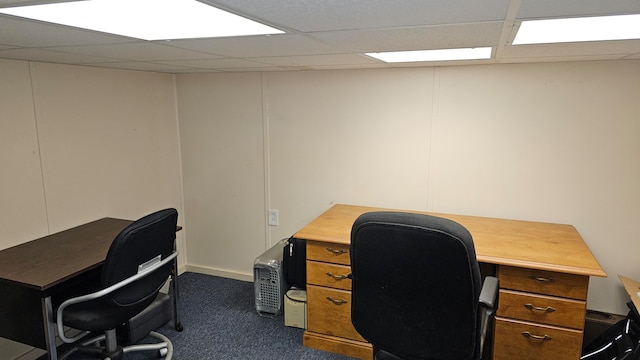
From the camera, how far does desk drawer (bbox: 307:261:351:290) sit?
252 centimetres

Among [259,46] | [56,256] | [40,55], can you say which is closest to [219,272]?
[56,256]

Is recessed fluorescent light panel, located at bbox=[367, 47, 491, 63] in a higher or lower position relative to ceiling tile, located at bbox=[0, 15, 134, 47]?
higher

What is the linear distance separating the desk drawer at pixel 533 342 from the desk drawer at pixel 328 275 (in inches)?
34.4

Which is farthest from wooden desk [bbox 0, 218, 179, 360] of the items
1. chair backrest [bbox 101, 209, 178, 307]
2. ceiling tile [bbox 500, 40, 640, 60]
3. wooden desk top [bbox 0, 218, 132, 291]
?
ceiling tile [bbox 500, 40, 640, 60]

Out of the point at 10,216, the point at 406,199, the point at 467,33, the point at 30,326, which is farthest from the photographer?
the point at 406,199

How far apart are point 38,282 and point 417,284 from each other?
1703 millimetres

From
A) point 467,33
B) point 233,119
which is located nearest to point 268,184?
point 233,119

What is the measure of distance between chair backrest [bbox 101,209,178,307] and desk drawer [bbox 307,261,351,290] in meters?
0.86

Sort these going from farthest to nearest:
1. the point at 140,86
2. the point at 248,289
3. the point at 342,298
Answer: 1. the point at 248,289
2. the point at 140,86
3. the point at 342,298

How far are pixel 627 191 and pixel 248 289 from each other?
2.83 meters

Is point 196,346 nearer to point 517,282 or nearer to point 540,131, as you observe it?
point 517,282

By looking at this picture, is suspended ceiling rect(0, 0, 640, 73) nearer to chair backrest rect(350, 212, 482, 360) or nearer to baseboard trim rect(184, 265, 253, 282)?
chair backrest rect(350, 212, 482, 360)

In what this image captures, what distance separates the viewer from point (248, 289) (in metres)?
3.52

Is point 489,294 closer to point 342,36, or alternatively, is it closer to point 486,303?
point 486,303
